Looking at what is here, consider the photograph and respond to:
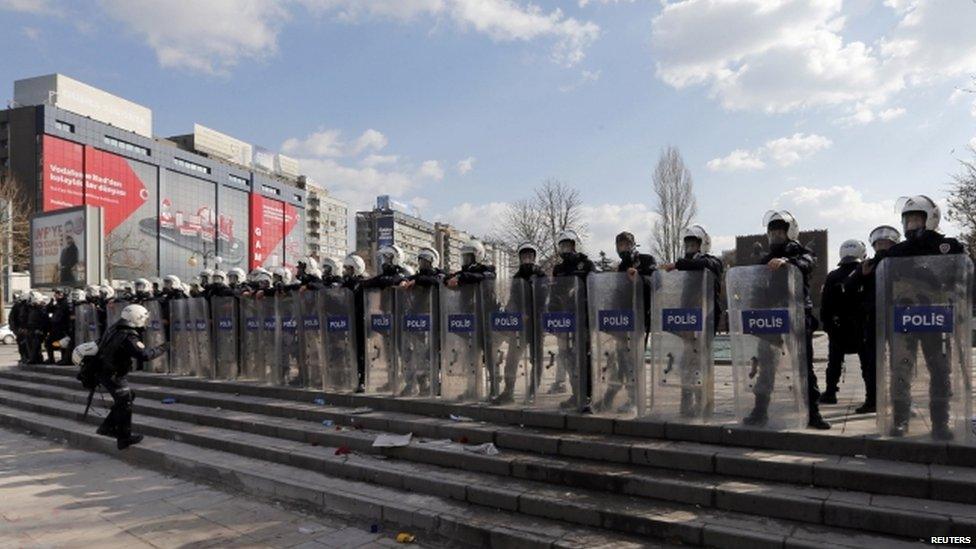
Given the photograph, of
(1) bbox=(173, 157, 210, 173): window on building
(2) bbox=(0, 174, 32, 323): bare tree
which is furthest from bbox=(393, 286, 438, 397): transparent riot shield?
(1) bbox=(173, 157, 210, 173): window on building

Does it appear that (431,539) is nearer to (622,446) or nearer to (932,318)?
(622,446)

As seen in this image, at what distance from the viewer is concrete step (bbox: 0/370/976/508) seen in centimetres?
441

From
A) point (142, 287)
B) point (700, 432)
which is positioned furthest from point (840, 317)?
point (142, 287)

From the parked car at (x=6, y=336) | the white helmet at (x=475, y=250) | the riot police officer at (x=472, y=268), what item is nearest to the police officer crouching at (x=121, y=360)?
the riot police officer at (x=472, y=268)

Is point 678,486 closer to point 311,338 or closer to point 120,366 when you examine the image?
point 311,338

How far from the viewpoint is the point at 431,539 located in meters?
5.30

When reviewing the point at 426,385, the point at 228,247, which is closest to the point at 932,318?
the point at 426,385

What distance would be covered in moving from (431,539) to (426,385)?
319 cm

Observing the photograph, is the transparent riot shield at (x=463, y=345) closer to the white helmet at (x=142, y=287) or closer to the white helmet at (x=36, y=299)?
the white helmet at (x=142, y=287)

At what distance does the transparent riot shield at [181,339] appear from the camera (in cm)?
1242

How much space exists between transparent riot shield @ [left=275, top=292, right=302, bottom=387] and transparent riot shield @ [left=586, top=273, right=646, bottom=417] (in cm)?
555

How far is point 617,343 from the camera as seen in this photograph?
21.3ft

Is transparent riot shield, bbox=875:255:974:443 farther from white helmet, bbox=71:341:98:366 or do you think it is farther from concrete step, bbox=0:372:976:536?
white helmet, bbox=71:341:98:366

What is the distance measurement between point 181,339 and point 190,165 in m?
71.1
